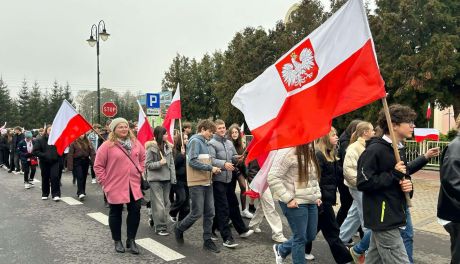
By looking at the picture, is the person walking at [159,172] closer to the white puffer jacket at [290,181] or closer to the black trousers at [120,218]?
the black trousers at [120,218]

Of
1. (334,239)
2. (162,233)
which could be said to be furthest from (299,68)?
(162,233)

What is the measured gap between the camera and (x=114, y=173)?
575 centimetres

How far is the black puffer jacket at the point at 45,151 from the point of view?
10000 mm

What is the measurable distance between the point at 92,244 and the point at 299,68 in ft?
13.4

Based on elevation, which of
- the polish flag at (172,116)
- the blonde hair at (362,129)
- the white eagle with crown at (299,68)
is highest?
the white eagle with crown at (299,68)

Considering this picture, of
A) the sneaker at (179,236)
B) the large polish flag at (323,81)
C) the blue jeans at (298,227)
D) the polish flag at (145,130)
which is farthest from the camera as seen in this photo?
the polish flag at (145,130)

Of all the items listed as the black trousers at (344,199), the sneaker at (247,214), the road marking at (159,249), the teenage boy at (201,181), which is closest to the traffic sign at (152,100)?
the sneaker at (247,214)

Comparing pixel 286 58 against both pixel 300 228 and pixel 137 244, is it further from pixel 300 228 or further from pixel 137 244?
pixel 137 244

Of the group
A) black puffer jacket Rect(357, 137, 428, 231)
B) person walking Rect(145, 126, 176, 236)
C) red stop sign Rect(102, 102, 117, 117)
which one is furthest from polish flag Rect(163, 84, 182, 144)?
red stop sign Rect(102, 102, 117, 117)

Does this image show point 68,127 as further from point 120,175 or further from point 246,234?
point 246,234

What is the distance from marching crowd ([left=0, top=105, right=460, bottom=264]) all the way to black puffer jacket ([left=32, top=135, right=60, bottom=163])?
9.94 ft

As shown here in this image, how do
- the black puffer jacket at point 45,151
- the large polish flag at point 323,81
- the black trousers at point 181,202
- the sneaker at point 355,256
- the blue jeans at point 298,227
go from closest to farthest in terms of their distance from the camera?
1. the large polish flag at point 323,81
2. the blue jeans at point 298,227
3. the sneaker at point 355,256
4. the black trousers at point 181,202
5. the black puffer jacket at point 45,151

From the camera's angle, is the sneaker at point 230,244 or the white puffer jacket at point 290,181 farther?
the sneaker at point 230,244

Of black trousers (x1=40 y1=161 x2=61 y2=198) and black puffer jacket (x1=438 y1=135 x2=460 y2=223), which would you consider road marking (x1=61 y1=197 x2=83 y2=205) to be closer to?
black trousers (x1=40 y1=161 x2=61 y2=198)
